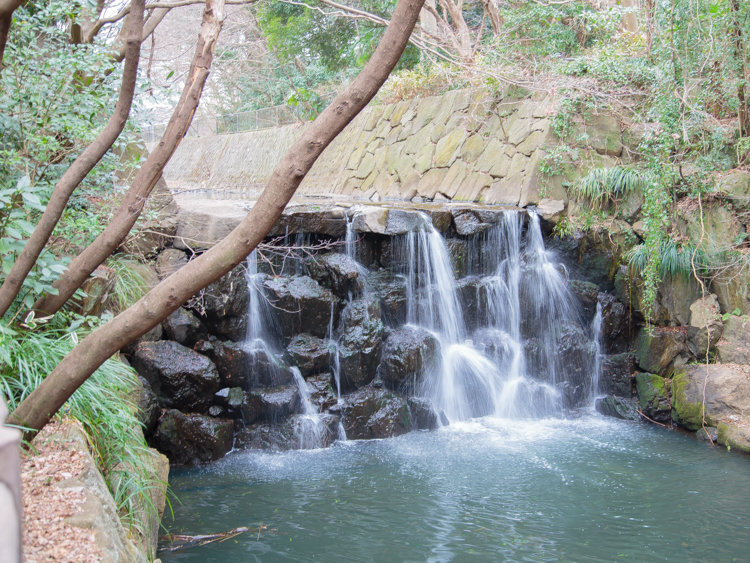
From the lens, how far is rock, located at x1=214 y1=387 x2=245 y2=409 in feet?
20.0

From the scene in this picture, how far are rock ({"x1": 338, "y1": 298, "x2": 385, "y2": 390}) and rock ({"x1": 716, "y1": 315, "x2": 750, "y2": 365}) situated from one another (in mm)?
4328

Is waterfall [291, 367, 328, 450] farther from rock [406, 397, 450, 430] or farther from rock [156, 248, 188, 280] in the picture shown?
rock [156, 248, 188, 280]

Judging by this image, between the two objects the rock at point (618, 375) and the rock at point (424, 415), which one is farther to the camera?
the rock at point (618, 375)

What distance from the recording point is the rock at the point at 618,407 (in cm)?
724

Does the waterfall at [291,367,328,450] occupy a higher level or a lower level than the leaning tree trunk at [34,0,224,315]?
lower

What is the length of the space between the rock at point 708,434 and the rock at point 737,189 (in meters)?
2.84

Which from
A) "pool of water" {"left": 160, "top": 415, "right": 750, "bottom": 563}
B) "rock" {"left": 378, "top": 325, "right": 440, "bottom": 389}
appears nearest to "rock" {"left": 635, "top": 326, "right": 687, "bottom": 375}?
"pool of water" {"left": 160, "top": 415, "right": 750, "bottom": 563}

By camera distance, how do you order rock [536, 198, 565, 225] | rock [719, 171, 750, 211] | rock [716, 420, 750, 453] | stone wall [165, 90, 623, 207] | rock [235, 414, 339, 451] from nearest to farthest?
1. rock [716, 420, 750, 453]
2. rock [235, 414, 339, 451]
3. rock [719, 171, 750, 211]
4. rock [536, 198, 565, 225]
5. stone wall [165, 90, 623, 207]

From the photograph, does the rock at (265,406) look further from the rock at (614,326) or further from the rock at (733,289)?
the rock at (733,289)

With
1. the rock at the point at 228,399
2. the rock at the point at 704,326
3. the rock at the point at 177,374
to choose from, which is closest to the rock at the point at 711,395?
the rock at the point at 704,326

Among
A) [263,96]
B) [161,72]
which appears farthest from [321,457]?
[263,96]

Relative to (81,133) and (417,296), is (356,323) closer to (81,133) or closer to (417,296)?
(417,296)

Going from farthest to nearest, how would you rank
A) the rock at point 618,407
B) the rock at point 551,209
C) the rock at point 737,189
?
1. the rock at point 551,209
2. the rock at point 618,407
3. the rock at point 737,189

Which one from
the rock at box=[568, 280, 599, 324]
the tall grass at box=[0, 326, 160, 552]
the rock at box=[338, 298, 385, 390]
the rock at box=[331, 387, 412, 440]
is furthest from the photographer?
the rock at box=[568, 280, 599, 324]
